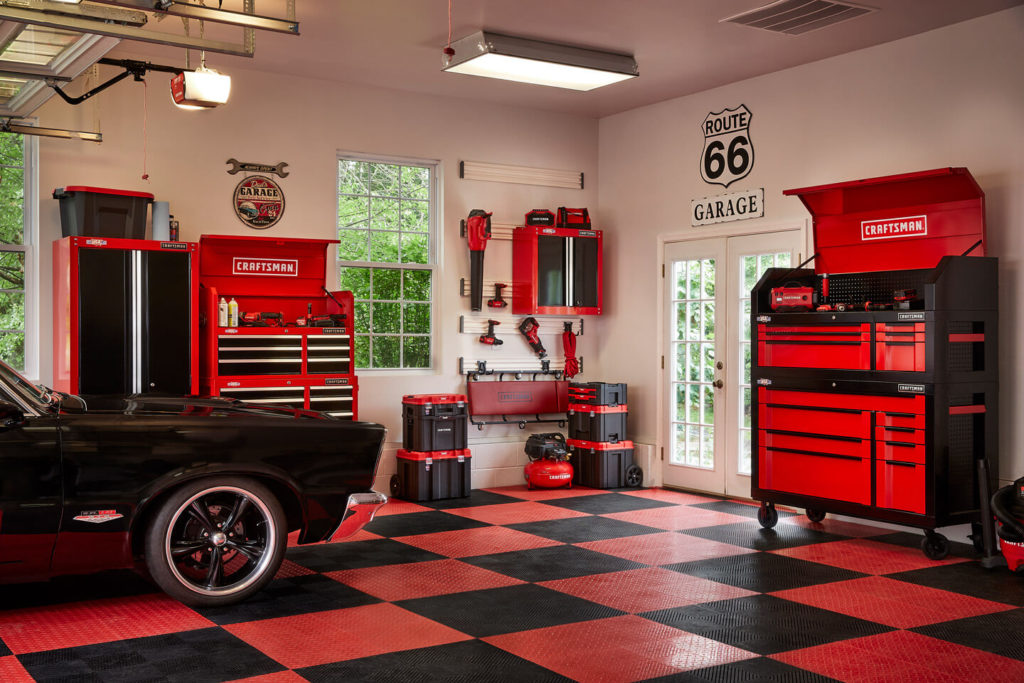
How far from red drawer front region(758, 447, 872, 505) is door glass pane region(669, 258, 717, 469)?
5.28 ft

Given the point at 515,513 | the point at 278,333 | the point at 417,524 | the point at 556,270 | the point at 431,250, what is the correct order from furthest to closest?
the point at 556,270 → the point at 431,250 → the point at 515,513 → the point at 278,333 → the point at 417,524

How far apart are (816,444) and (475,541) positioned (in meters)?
2.41

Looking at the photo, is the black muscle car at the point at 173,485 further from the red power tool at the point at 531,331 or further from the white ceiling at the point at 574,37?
the red power tool at the point at 531,331

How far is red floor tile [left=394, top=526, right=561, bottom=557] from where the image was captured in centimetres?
636

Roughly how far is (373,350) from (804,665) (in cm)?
550

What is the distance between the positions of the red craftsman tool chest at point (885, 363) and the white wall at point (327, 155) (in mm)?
2979

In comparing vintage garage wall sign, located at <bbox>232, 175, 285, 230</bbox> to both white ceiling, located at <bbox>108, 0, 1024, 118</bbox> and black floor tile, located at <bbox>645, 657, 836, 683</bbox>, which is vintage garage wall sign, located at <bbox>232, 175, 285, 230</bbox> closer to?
white ceiling, located at <bbox>108, 0, 1024, 118</bbox>

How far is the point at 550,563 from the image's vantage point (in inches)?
237

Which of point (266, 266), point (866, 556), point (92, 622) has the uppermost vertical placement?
point (266, 266)

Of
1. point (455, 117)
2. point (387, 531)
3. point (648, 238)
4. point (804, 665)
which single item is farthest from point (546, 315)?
point (804, 665)

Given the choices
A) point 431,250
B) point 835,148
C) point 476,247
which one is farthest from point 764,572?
point 431,250

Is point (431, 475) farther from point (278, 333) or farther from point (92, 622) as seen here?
point (92, 622)

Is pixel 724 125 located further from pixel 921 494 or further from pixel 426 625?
pixel 426 625

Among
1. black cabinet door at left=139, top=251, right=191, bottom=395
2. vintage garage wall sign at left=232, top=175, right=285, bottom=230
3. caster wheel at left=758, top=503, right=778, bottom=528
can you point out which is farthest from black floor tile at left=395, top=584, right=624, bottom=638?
vintage garage wall sign at left=232, top=175, right=285, bottom=230
